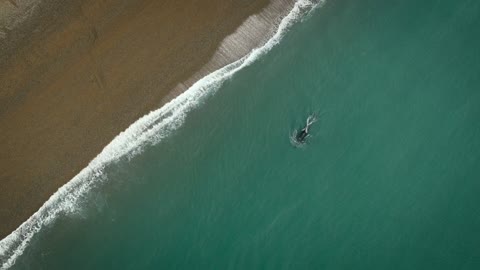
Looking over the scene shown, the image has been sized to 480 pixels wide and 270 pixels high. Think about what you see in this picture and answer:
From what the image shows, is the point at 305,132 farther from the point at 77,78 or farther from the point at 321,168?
the point at 77,78

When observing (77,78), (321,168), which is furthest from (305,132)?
(77,78)

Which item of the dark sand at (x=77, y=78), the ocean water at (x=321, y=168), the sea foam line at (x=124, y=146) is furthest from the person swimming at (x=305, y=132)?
the dark sand at (x=77, y=78)

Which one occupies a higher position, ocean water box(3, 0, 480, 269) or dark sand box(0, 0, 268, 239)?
dark sand box(0, 0, 268, 239)

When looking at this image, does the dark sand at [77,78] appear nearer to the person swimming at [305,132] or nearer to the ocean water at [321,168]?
the ocean water at [321,168]

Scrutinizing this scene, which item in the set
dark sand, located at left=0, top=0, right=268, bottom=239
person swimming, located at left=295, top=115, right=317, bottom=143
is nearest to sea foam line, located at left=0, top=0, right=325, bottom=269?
dark sand, located at left=0, top=0, right=268, bottom=239

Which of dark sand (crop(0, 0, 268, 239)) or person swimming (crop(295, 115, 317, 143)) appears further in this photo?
person swimming (crop(295, 115, 317, 143))

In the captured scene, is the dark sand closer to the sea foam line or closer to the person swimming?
the sea foam line
